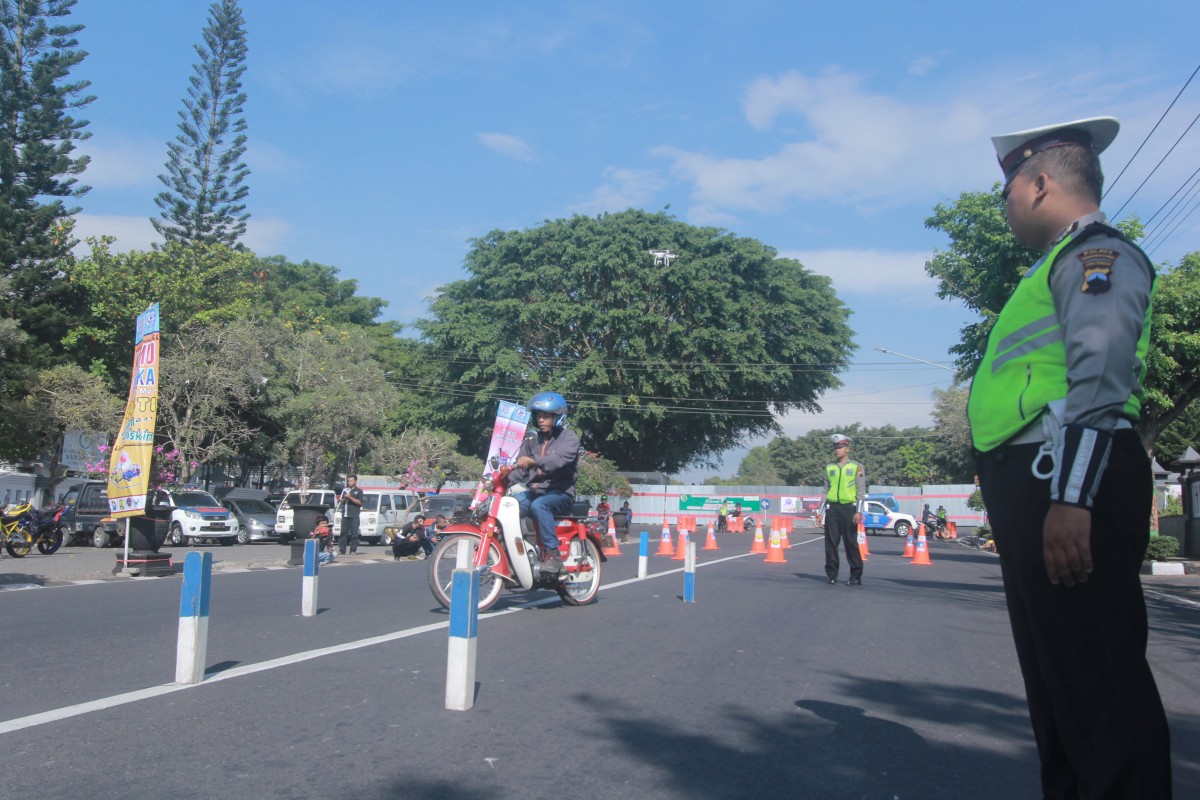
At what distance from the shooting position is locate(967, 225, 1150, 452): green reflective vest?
103 inches

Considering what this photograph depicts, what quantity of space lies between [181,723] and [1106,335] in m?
4.07

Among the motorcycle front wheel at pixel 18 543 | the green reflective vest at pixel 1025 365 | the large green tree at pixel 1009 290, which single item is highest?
the large green tree at pixel 1009 290

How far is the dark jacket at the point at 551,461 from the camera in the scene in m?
9.05

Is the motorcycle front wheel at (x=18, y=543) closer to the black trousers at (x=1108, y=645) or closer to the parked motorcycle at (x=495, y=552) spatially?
the parked motorcycle at (x=495, y=552)

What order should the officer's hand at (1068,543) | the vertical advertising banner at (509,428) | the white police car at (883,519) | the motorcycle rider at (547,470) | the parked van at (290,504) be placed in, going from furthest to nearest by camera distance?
1. the white police car at (883,519)
2. the parked van at (290,504)
3. the vertical advertising banner at (509,428)
4. the motorcycle rider at (547,470)
5. the officer's hand at (1068,543)

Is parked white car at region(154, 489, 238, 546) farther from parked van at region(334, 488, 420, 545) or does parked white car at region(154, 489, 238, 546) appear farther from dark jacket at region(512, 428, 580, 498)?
dark jacket at region(512, 428, 580, 498)

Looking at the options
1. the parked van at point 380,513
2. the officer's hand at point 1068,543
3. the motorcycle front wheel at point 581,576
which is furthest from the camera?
the parked van at point 380,513

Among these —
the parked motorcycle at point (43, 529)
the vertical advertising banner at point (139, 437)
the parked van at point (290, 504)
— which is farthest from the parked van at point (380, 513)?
the vertical advertising banner at point (139, 437)

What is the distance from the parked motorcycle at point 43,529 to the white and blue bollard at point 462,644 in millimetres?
17860

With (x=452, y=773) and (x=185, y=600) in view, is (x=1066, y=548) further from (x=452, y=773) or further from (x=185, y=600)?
(x=185, y=600)

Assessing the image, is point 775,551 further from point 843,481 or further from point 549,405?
point 549,405

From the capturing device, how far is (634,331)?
47.0 metres

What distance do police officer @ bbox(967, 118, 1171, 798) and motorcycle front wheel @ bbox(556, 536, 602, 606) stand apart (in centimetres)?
689

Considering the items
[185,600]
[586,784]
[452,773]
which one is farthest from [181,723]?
[586,784]
